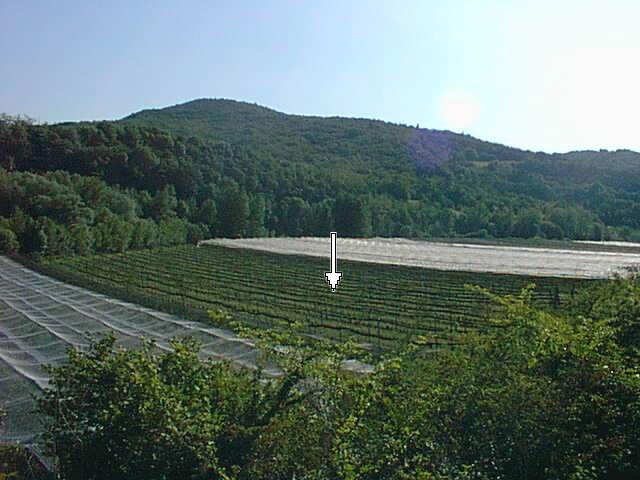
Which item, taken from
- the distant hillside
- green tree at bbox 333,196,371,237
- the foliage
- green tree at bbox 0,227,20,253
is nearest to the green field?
green tree at bbox 0,227,20,253

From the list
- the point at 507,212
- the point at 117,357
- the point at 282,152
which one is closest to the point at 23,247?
the point at 117,357

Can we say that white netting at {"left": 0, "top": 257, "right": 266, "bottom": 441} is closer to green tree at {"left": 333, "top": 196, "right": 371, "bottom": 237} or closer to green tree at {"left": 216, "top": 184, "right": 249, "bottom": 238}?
green tree at {"left": 216, "top": 184, "right": 249, "bottom": 238}

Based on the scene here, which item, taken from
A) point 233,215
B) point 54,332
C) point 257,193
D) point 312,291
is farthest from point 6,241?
point 257,193

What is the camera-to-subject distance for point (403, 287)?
1947cm

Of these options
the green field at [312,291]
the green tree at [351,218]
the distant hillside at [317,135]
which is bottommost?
the green field at [312,291]

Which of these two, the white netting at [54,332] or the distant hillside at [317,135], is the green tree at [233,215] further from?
the white netting at [54,332]

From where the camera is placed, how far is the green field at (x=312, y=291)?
13172 mm

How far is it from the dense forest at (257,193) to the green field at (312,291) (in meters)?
5.27

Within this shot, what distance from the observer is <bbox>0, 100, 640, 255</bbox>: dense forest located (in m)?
30.6

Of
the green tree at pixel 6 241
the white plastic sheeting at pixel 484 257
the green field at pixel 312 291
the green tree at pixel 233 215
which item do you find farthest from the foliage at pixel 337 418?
the green tree at pixel 233 215

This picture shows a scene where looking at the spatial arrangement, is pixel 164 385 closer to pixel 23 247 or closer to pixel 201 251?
pixel 23 247

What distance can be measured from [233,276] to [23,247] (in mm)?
9468

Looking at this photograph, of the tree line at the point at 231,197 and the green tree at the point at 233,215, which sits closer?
the tree line at the point at 231,197

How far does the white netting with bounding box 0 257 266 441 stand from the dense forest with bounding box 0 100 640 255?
40.4 feet
